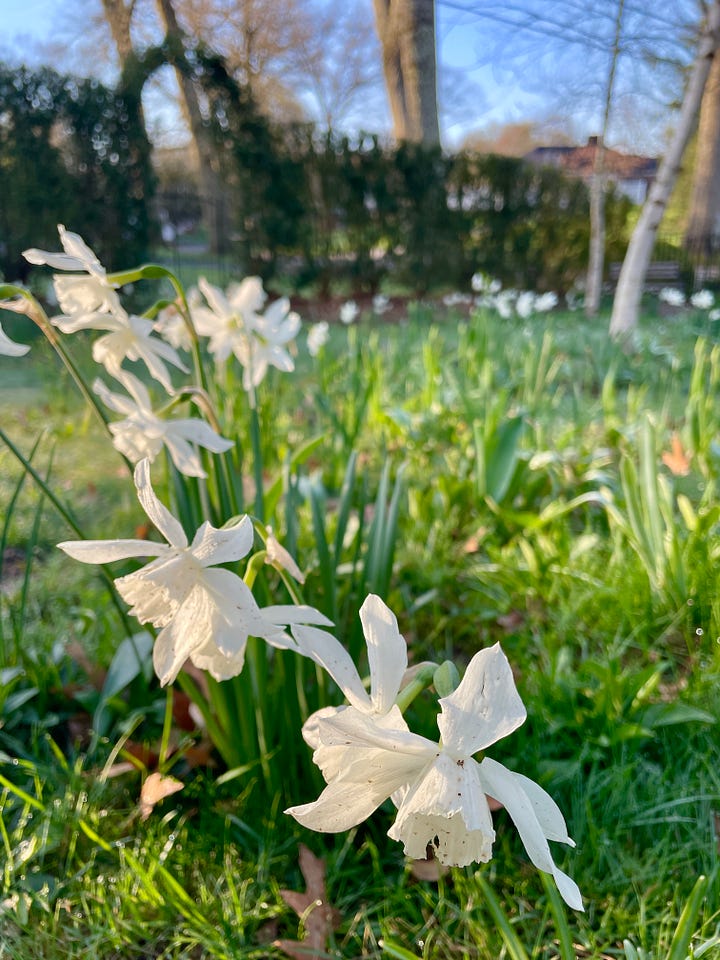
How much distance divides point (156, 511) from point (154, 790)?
2.16 ft

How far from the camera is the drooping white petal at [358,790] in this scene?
542 mm

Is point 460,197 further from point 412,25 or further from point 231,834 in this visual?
point 231,834

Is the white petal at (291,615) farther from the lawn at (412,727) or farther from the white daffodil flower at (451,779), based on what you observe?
the lawn at (412,727)

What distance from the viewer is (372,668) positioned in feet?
1.89

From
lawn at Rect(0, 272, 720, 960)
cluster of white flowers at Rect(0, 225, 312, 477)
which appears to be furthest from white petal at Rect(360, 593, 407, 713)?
cluster of white flowers at Rect(0, 225, 312, 477)

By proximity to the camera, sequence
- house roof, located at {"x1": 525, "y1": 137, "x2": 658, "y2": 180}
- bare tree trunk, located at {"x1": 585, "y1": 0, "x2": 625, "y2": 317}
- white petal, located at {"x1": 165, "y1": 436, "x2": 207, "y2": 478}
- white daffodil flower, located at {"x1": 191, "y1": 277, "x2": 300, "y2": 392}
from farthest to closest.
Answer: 1. house roof, located at {"x1": 525, "y1": 137, "x2": 658, "y2": 180}
2. bare tree trunk, located at {"x1": 585, "y1": 0, "x2": 625, "y2": 317}
3. white daffodil flower, located at {"x1": 191, "y1": 277, "x2": 300, "y2": 392}
4. white petal, located at {"x1": 165, "y1": 436, "x2": 207, "y2": 478}

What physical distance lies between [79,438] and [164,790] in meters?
2.45

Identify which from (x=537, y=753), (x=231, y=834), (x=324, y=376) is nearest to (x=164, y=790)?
(x=231, y=834)

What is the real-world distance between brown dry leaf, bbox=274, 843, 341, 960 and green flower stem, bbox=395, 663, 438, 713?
479 mm

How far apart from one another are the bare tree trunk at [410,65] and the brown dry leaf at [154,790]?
6262 mm

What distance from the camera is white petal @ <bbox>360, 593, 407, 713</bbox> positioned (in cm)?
58

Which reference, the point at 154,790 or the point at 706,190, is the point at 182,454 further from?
the point at 706,190

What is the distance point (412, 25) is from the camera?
5.79m

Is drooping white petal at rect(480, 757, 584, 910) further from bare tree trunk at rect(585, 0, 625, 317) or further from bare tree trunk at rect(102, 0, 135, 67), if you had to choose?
bare tree trunk at rect(585, 0, 625, 317)
